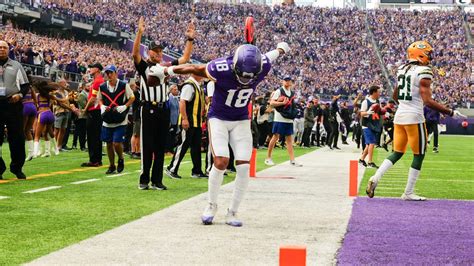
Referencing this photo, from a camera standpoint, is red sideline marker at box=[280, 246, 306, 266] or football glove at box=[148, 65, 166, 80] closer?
red sideline marker at box=[280, 246, 306, 266]

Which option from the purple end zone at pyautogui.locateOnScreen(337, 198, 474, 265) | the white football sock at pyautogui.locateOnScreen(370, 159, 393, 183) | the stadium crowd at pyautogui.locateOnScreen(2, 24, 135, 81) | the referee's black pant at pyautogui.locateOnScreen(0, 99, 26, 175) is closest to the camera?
the purple end zone at pyautogui.locateOnScreen(337, 198, 474, 265)

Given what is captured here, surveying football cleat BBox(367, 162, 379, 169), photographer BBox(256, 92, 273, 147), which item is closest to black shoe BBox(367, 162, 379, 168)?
football cleat BBox(367, 162, 379, 169)

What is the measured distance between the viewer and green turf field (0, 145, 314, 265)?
6895mm

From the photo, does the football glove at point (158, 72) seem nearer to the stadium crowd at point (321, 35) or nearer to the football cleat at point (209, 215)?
the football cleat at point (209, 215)

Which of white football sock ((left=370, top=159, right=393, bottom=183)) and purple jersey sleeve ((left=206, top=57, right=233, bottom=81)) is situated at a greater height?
purple jersey sleeve ((left=206, top=57, right=233, bottom=81))

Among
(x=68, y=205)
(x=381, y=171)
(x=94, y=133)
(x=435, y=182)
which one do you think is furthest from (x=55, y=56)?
(x=68, y=205)

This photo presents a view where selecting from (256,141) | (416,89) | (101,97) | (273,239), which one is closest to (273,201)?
(416,89)

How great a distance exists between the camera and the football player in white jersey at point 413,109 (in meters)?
11.0

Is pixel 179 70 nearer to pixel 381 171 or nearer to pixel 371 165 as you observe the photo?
pixel 381 171

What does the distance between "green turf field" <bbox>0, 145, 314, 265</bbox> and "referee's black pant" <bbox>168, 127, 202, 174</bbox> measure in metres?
0.27

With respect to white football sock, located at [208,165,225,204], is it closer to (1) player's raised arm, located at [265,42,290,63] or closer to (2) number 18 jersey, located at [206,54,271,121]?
(2) number 18 jersey, located at [206,54,271,121]

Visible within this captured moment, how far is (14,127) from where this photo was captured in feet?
42.3

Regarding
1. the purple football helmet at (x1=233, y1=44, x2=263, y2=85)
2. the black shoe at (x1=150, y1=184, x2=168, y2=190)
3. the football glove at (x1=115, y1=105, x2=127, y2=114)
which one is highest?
the purple football helmet at (x1=233, y1=44, x2=263, y2=85)

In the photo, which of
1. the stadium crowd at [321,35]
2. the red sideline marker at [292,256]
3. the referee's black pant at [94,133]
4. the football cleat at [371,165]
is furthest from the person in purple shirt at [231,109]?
the stadium crowd at [321,35]
